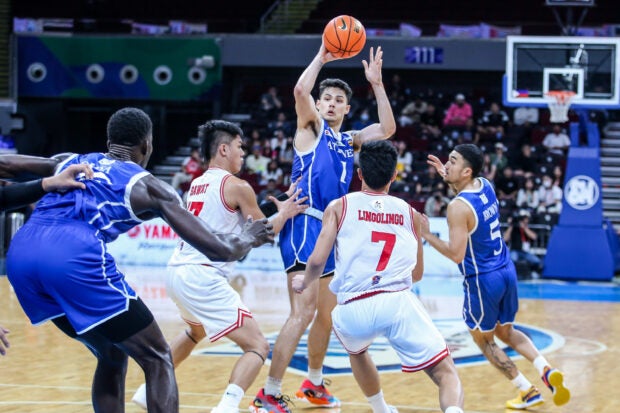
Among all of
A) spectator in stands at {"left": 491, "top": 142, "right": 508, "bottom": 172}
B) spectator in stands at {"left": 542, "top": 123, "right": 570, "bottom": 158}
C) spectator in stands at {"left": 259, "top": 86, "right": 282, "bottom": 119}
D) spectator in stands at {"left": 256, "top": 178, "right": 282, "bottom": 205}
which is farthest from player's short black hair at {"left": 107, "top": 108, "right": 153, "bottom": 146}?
spectator in stands at {"left": 259, "top": 86, "right": 282, "bottom": 119}

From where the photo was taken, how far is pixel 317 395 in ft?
24.0

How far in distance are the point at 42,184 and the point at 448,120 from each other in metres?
18.2

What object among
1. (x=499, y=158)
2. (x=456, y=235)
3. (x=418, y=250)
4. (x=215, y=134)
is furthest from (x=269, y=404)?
(x=499, y=158)

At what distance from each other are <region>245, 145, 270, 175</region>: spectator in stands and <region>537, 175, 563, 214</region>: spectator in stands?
6020 mm

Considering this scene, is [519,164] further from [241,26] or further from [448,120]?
[241,26]

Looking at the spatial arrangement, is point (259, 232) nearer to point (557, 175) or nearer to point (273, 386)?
point (273, 386)

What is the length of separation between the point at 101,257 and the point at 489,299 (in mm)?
3457

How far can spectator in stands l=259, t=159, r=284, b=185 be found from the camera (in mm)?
20953

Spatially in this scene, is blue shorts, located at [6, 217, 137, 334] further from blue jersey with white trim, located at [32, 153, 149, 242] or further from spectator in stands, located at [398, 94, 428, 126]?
spectator in stands, located at [398, 94, 428, 126]

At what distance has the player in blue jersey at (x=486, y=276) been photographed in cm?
737

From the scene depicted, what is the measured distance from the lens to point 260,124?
23.8 metres

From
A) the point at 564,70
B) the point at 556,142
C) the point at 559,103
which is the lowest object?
the point at 556,142

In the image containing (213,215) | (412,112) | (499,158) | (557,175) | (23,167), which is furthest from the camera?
(412,112)

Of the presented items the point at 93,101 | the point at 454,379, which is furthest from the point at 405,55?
the point at 454,379
